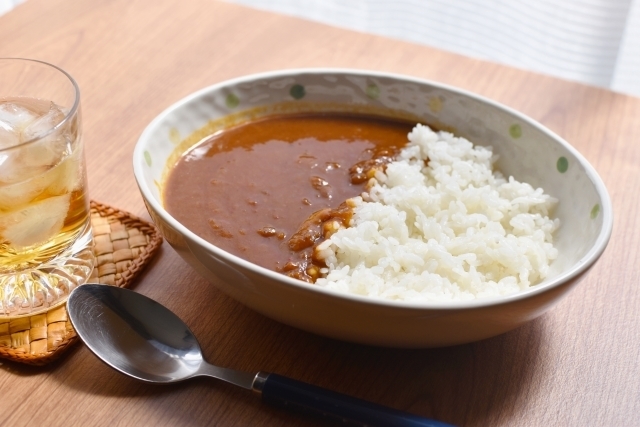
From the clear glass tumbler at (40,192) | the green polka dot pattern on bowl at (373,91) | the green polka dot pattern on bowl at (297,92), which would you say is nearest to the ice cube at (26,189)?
the clear glass tumbler at (40,192)

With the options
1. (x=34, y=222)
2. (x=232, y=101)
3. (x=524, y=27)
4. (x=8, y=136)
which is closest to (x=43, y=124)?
(x=8, y=136)

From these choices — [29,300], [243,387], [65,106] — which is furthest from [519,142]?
[29,300]

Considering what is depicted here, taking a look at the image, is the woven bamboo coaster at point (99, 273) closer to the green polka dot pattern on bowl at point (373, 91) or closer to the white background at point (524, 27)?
the green polka dot pattern on bowl at point (373, 91)

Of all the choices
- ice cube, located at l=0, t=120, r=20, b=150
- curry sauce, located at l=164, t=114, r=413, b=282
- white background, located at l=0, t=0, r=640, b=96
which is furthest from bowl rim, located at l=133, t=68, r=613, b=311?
white background, located at l=0, t=0, r=640, b=96

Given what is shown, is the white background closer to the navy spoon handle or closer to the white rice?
the white rice

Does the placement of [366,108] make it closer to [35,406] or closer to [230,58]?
[230,58]

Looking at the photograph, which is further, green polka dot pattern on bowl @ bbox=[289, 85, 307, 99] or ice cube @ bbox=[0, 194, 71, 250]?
green polka dot pattern on bowl @ bbox=[289, 85, 307, 99]
